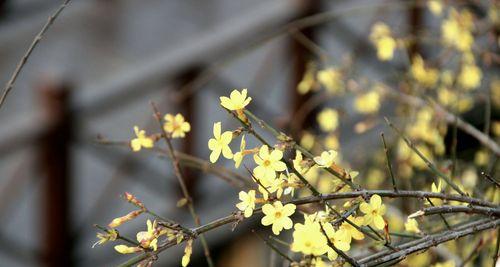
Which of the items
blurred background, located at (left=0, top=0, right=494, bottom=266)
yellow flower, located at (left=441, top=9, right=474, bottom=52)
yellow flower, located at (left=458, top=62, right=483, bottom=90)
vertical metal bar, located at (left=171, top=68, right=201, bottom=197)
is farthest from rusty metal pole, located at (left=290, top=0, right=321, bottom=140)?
yellow flower, located at (left=441, top=9, right=474, bottom=52)

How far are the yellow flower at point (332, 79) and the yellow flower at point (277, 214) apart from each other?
105cm

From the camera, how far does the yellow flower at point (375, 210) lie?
88 cm

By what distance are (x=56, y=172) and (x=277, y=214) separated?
2.58 meters

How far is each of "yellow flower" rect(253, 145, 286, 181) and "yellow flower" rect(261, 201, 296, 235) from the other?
0.03m

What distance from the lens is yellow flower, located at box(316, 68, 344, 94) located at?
1.92 metres

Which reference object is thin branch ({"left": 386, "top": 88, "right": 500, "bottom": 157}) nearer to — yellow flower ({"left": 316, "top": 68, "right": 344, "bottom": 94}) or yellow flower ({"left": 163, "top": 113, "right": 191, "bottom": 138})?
yellow flower ({"left": 316, "top": 68, "right": 344, "bottom": 94})

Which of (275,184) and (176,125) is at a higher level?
(176,125)

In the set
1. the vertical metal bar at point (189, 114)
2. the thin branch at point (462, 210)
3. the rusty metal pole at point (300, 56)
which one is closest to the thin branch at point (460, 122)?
the thin branch at point (462, 210)

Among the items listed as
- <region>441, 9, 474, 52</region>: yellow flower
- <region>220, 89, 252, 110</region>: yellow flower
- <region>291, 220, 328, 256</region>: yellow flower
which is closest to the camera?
<region>291, 220, 328, 256</region>: yellow flower

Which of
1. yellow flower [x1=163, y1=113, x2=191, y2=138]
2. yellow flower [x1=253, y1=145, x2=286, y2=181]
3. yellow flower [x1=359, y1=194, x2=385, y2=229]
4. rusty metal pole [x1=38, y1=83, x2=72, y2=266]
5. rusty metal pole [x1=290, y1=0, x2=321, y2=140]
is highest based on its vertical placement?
rusty metal pole [x1=290, y1=0, x2=321, y2=140]

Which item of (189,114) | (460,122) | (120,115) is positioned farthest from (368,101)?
(120,115)

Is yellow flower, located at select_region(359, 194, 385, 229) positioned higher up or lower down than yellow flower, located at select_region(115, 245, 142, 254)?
lower down

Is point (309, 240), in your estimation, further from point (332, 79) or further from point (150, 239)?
point (332, 79)

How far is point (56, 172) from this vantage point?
11.0ft
